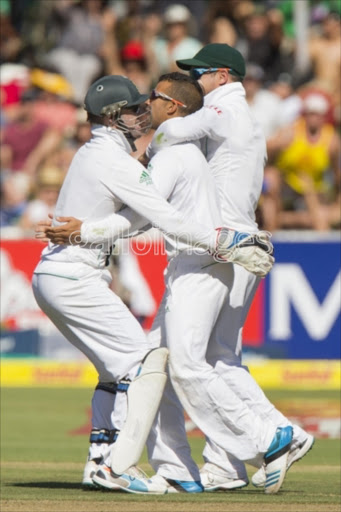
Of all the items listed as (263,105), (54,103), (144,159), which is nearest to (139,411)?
(144,159)

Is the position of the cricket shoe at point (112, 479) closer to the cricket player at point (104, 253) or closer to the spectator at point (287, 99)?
the cricket player at point (104, 253)

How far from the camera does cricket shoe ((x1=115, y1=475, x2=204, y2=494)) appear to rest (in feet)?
A: 21.6

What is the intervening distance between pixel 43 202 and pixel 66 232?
25.1 ft

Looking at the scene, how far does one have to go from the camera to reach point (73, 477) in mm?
7418

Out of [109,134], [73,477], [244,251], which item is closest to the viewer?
[244,251]

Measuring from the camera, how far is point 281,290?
13.1 metres

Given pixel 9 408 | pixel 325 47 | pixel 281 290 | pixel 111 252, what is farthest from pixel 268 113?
pixel 111 252

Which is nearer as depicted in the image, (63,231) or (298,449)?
(63,231)

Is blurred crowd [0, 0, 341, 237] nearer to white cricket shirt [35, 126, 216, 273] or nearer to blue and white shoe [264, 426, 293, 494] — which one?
white cricket shirt [35, 126, 216, 273]

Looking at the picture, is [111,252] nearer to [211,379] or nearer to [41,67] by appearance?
[211,379]

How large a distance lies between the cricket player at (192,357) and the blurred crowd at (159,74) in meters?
6.87

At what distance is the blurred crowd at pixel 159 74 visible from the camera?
1457 cm

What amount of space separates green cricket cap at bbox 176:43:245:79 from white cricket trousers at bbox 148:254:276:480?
122cm

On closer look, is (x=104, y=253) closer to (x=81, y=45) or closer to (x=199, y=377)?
(x=199, y=377)
